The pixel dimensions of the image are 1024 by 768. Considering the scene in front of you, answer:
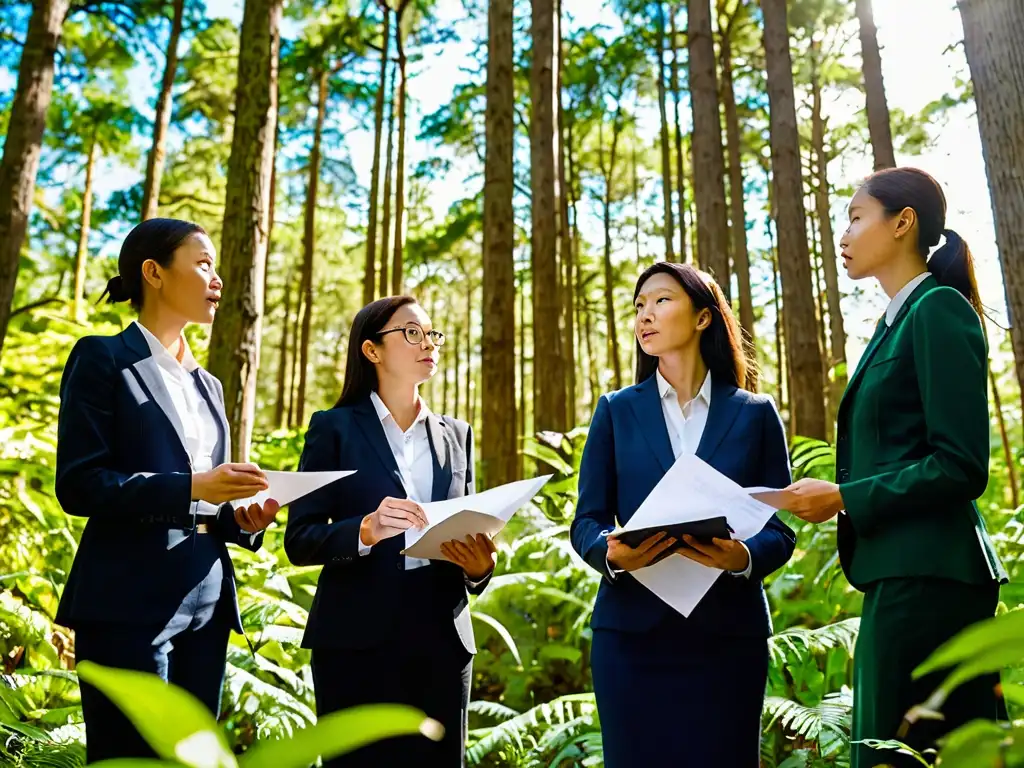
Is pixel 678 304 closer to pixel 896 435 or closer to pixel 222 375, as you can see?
pixel 896 435

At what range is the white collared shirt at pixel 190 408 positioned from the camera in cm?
280

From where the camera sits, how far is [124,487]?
2.48 meters

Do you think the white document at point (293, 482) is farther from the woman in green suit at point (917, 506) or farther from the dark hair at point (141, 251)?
the woman in green suit at point (917, 506)

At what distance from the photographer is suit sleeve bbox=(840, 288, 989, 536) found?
2250 millimetres

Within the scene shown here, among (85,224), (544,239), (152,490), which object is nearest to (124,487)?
(152,490)

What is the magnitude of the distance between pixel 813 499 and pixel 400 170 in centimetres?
1450

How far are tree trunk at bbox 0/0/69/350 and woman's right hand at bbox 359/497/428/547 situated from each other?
18.6 feet

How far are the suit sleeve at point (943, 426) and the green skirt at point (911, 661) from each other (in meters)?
0.22

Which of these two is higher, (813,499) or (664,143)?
(664,143)

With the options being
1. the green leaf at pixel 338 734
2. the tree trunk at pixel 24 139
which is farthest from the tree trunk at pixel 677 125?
the green leaf at pixel 338 734

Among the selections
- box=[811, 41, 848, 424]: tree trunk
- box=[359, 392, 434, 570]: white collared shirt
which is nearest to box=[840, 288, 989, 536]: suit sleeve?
box=[359, 392, 434, 570]: white collared shirt

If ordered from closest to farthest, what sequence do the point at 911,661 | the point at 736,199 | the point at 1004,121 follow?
the point at 911,661 → the point at 1004,121 → the point at 736,199

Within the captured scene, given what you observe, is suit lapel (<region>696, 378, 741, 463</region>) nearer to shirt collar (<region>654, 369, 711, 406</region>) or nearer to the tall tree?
shirt collar (<region>654, 369, 711, 406</region>)

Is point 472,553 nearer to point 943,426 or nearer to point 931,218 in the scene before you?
point 943,426
